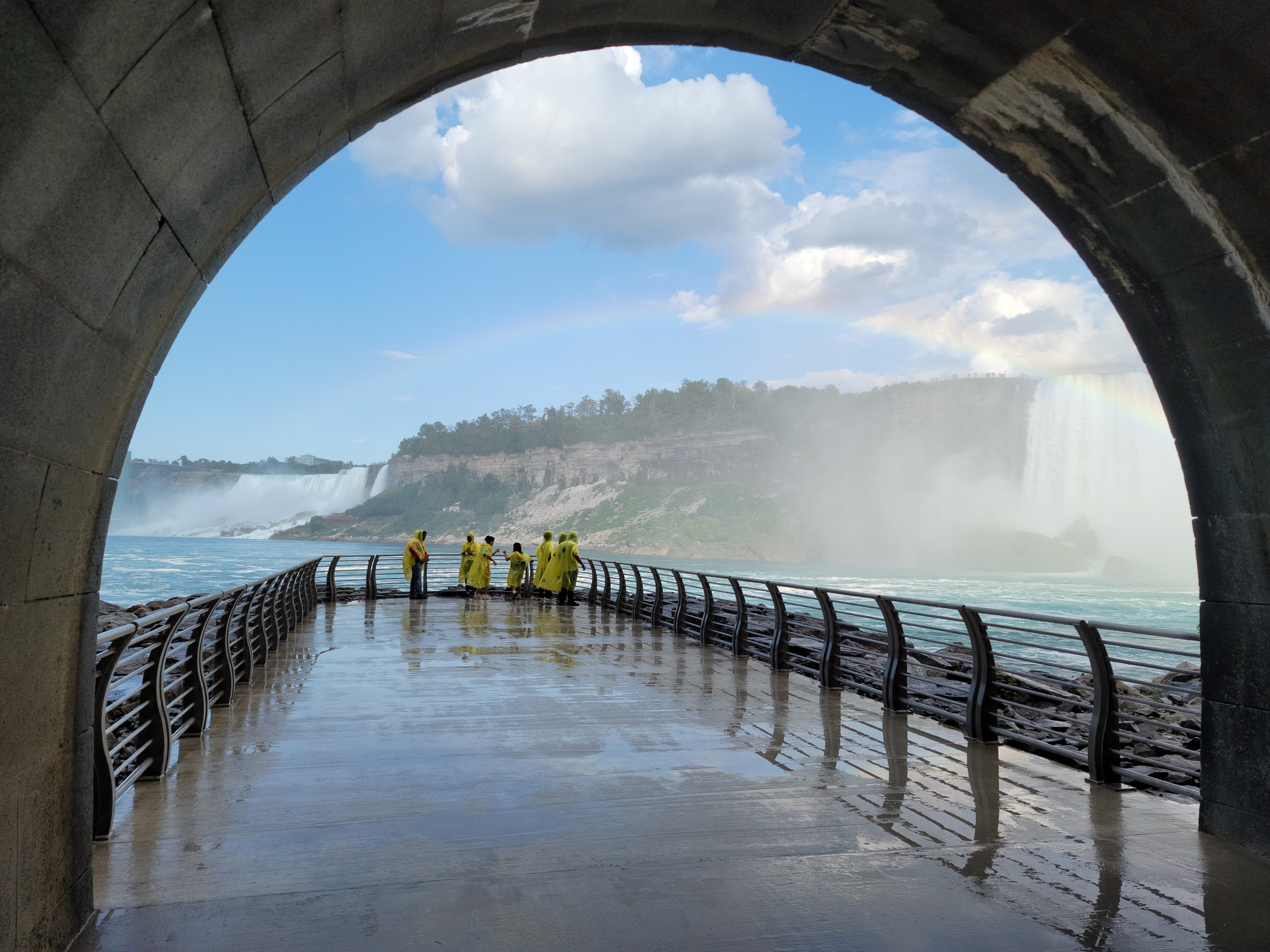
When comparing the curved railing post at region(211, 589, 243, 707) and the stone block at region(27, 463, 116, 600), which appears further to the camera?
the curved railing post at region(211, 589, 243, 707)

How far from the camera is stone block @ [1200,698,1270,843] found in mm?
4285

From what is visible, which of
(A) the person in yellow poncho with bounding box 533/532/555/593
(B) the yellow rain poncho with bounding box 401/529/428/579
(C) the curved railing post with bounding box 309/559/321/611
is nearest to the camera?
(C) the curved railing post with bounding box 309/559/321/611

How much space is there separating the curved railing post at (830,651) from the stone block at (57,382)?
7.11m

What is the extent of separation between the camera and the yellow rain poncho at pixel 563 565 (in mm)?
19656

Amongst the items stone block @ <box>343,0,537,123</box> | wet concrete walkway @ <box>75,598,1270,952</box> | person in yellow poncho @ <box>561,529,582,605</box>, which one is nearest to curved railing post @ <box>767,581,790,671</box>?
wet concrete walkway @ <box>75,598,1270,952</box>

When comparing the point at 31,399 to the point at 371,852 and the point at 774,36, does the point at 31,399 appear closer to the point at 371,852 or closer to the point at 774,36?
the point at 371,852

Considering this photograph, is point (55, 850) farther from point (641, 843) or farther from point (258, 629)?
point (258, 629)

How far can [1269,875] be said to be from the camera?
13.1 ft

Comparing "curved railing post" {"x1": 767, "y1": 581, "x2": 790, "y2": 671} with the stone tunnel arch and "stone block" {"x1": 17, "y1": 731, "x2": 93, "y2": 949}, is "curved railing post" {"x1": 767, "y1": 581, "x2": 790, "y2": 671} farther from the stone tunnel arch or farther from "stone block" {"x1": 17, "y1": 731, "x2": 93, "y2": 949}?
"stone block" {"x1": 17, "y1": 731, "x2": 93, "y2": 949}

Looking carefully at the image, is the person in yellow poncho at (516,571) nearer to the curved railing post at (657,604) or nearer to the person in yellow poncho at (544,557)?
the person in yellow poncho at (544,557)

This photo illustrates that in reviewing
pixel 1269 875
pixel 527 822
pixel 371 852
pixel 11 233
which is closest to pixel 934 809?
pixel 1269 875

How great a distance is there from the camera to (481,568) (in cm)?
2158

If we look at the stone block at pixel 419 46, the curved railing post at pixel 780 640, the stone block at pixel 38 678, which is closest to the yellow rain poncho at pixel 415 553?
the curved railing post at pixel 780 640

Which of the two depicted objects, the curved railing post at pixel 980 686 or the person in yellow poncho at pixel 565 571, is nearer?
the curved railing post at pixel 980 686
